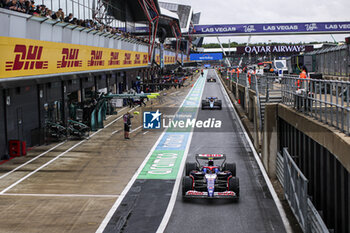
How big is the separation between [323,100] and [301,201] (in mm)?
2837

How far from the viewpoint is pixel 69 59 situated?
94.3 feet

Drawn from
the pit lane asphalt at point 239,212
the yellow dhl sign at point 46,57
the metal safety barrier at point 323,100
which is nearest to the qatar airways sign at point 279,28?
the yellow dhl sign at point 46,57

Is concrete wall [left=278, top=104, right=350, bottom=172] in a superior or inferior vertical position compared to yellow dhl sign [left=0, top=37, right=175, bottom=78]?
inferior

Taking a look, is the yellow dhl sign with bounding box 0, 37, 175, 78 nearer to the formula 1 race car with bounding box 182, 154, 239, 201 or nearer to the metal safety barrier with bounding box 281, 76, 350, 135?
the formula 1 race car with bounding box 182, 154, 239, 201

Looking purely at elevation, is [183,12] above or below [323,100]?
above

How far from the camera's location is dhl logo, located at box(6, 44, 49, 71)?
2139 cm

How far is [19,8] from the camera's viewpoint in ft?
72.7

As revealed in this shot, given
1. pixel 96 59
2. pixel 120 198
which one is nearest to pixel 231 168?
pixel 120 198

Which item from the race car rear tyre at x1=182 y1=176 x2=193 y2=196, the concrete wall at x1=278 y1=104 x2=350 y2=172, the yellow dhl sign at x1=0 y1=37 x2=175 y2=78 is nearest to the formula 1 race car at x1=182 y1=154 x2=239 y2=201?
the race car rear tyre at x1=182 y1=176 x2=193 y2=196

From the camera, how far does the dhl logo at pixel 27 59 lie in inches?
842

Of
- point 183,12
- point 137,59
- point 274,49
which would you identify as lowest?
point 137,59

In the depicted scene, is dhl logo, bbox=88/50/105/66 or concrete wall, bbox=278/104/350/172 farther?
dhl logo, bbox=88/50/105/66

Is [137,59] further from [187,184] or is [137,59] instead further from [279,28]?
[279,28]

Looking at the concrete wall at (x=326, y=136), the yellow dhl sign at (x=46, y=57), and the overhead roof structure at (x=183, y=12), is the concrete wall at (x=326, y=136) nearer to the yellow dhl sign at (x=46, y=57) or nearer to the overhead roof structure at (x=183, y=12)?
the yellow dhl sign at (x=46, y=57)
